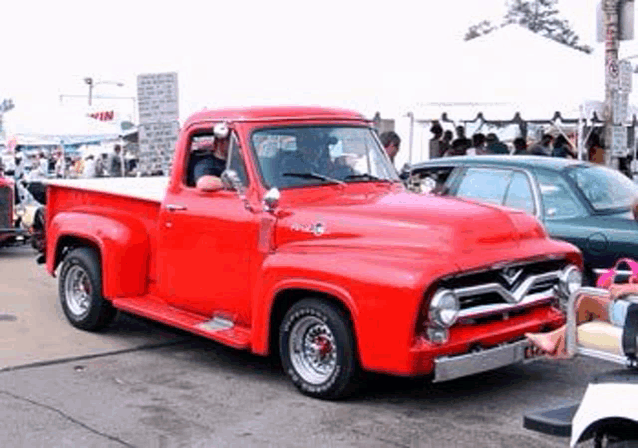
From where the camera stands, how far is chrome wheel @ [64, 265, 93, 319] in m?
8.99

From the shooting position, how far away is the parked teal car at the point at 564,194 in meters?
8.48

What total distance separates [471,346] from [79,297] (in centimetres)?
432

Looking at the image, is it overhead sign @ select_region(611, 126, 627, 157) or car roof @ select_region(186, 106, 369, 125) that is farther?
overhead sign @ select_region(611, 126, 627, 157)

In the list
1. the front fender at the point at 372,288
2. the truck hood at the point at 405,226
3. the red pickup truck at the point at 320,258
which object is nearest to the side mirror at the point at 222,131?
the red pickup truck at the point at 320,258

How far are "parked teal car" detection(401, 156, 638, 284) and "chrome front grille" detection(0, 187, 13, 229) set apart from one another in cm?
718

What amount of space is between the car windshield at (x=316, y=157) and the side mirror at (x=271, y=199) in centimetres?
28

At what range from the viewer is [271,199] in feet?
22.6

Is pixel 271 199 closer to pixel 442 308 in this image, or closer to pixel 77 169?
pixel 442 308

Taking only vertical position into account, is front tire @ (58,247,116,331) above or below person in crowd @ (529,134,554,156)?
below

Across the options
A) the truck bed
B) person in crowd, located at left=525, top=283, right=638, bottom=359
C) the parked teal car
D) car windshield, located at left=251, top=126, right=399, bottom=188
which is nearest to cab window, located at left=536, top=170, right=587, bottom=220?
the parked teal car

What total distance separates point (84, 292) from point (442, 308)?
4.19 meters

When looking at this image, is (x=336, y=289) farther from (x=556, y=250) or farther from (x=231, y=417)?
(x=556, y=250)

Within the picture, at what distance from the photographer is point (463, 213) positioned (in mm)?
6613

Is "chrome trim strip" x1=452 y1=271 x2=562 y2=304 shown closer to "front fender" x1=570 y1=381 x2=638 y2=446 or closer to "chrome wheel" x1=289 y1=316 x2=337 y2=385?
"chrome wheel" x1=289 y1=316 x2=337 y2=385
